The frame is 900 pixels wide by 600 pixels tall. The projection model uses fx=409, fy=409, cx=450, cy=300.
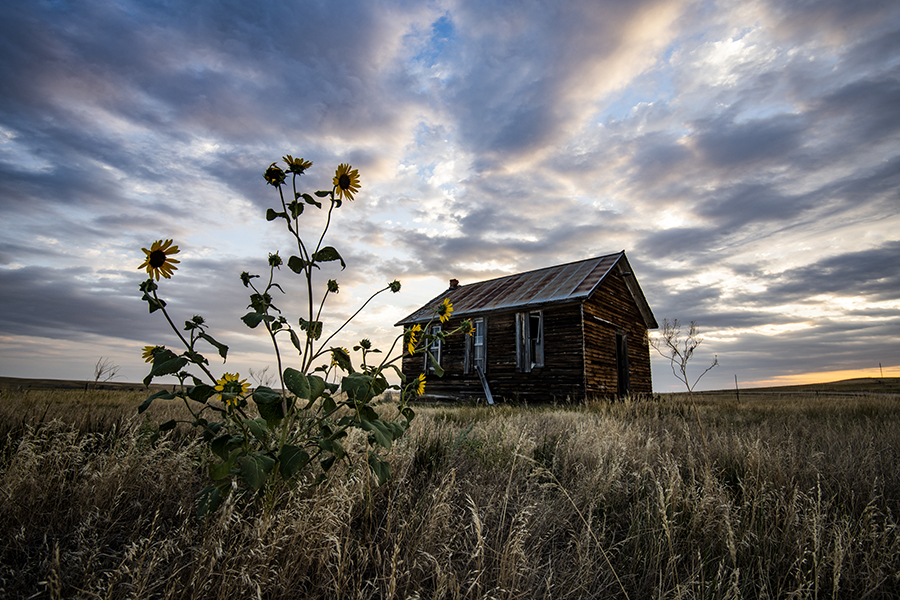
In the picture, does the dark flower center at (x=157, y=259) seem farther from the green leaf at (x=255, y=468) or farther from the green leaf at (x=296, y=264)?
the green leaf at (x=255, y=468)

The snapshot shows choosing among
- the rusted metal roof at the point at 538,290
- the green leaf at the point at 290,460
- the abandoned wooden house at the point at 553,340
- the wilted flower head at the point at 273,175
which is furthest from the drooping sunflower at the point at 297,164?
the rusted metal roof at the point at 538,290

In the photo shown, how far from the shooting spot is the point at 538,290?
49.1ft

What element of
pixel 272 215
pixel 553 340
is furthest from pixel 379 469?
pixel 553 340

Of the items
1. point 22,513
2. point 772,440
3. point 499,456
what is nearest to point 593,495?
point 499,456

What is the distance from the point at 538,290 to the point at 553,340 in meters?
2.14

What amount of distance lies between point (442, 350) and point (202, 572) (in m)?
15.0

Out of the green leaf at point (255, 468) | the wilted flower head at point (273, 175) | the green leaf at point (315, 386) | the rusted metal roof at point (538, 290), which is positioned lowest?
the green leaf at point (255, 468)

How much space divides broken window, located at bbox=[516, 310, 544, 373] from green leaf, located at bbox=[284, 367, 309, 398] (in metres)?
12.7

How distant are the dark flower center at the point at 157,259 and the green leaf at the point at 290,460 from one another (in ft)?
3.38

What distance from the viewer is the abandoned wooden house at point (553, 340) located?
1331 cm

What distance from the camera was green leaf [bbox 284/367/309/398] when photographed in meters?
1.61

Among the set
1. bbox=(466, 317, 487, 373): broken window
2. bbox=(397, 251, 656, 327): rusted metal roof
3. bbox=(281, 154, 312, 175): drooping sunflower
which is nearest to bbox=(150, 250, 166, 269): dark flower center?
bbox=(281, 154, 312, 175): drooping sunflower

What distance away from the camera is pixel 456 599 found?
1546mm

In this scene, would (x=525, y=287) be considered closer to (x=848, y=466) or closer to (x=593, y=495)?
(x=848, y=466)
